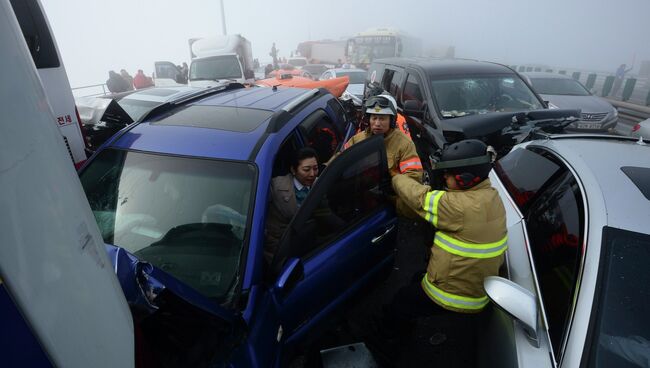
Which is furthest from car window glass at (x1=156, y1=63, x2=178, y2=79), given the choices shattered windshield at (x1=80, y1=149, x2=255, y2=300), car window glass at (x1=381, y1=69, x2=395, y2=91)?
shattered windshield at (x1=80, y1=149, x2=255, y2=300)

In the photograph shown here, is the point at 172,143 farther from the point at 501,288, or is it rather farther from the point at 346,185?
the point at 501,288

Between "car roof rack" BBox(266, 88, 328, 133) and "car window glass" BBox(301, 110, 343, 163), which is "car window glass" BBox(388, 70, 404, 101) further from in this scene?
"car roof rack" BBox(266, 88, 328, 133)

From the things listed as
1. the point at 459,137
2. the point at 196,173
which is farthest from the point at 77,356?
the point at 459,137

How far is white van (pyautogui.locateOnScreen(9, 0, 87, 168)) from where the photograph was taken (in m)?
3.81

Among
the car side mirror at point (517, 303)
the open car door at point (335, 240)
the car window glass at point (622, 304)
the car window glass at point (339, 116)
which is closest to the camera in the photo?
the car window glass at point (622, 304)

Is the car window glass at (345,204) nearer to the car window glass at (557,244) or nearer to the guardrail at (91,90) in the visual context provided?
the car window glass at (557,244)

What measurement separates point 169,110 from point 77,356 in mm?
2544

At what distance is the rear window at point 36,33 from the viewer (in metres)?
3.75

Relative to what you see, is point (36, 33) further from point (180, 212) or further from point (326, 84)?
point (326, 84)

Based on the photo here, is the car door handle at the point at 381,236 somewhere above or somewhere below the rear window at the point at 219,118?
below

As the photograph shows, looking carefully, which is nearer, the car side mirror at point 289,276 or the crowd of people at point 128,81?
the car side mirror at point 289,276

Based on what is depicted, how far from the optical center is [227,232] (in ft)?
6.70

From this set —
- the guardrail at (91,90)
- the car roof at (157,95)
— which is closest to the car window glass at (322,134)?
the car roof at (157,95)

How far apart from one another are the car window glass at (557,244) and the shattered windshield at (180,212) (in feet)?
5.30
